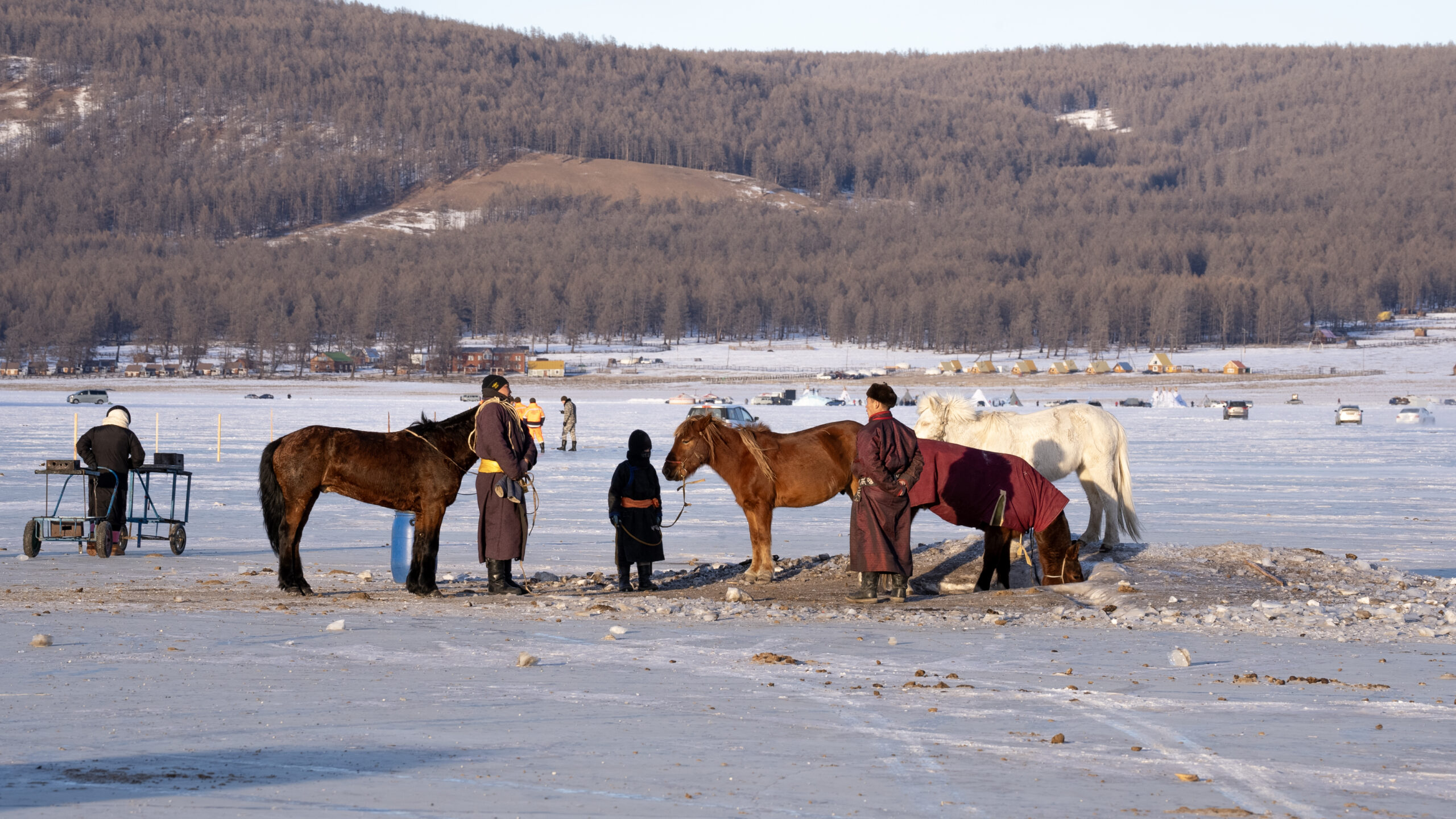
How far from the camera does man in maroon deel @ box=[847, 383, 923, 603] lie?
411 inches

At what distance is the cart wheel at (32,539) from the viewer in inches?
539

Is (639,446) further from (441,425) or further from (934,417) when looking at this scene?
(934,417)

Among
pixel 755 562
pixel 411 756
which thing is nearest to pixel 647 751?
pixel 411 756

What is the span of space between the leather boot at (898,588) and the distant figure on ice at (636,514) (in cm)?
197

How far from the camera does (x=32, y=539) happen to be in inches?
540

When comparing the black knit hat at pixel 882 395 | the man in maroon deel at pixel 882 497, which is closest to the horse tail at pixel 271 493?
the man in maroon deel at pixel 882 497

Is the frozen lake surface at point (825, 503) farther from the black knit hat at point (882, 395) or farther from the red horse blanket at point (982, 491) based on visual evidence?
the black knit hat at point (882, 395)

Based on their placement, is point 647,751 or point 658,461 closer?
point 647,751

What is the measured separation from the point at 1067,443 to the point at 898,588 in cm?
387

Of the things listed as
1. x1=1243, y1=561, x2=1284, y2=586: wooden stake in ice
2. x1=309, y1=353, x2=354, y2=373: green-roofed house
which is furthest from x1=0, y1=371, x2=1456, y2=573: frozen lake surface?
x1=309, y1=353, x2=354, y2=373: green-roofed house

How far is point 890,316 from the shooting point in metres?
177

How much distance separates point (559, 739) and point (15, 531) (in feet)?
41.1

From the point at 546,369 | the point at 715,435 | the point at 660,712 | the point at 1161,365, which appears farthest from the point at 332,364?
the point at 660,712

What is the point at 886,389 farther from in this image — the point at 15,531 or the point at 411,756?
the point at 15,531
